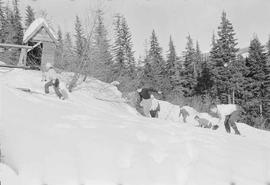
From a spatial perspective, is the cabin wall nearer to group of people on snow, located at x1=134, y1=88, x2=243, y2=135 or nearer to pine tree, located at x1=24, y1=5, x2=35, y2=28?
group of people on snow, located at x1=134, y1=88, x2=243, y2=135

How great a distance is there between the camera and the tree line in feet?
57.6

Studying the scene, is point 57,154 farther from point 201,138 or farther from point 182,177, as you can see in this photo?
point 201,138

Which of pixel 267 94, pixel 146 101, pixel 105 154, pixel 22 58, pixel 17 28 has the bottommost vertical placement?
pixel 105 154

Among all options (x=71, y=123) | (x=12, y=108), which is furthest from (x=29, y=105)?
(x=71, y=123)

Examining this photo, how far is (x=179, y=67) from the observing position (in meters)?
51.1

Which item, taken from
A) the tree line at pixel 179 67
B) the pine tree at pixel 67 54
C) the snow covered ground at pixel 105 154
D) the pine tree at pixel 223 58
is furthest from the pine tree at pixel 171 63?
the snow covered ground at pixel 105 154

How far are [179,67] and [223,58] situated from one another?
1238 cm

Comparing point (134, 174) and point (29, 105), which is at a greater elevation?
point (29, 105)

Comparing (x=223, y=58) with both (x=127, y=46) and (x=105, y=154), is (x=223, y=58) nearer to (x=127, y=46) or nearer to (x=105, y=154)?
(x=127, y=46)

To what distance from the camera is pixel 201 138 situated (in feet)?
18.4

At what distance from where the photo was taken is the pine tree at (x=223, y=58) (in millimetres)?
38562

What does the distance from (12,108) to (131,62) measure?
44547mm

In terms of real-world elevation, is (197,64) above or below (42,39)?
above

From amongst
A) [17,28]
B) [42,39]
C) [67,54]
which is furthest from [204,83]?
[42,39]
